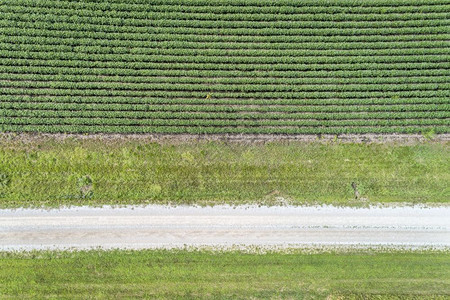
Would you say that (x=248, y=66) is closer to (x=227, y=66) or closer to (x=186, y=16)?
(x=227, y=66)

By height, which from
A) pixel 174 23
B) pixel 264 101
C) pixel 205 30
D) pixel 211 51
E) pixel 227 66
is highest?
pixel 174 23

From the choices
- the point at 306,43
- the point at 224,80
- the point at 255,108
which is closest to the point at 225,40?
the point at 224,80

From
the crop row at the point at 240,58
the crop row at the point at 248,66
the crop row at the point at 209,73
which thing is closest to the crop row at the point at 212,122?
the crop row at the point at 209,73

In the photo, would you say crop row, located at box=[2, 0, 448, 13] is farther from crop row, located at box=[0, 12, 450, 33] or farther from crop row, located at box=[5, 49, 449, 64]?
crop row, located at box=[5, 49, 449, 64]

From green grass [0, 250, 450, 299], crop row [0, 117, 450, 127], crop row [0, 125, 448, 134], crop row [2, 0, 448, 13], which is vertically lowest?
green grass [0, 250, 450, 299]

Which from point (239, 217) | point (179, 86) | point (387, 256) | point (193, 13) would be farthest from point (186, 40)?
point (387, 256)

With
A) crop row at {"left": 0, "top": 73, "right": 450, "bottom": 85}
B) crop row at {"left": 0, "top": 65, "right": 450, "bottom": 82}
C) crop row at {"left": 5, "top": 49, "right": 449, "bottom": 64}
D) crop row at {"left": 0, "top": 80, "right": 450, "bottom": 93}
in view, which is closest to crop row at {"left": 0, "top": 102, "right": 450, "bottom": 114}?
crop row at {"left": 0, "top": 80, "right": 450, "bottom": 93}
